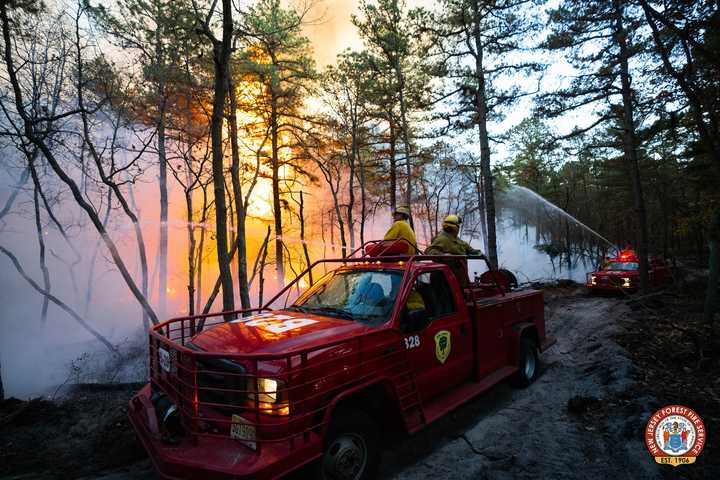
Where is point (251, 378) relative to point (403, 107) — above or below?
below

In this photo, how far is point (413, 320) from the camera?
3947 mm

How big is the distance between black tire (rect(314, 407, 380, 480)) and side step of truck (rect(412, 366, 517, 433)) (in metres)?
0.51

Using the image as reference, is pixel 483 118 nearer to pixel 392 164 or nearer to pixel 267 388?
pixel 392 164

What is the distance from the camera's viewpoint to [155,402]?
3.60 meters

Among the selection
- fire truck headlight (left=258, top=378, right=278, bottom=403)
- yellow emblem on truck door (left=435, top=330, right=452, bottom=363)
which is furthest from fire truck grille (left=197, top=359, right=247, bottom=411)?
yellow emblem on truck door (left=435, top=330, right=452, bottom=363)

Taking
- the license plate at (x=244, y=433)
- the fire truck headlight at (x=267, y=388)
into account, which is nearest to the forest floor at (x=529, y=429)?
the license plate at (x=244, y=433)

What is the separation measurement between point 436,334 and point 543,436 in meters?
1.81

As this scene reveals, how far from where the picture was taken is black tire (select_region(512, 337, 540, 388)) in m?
6.10

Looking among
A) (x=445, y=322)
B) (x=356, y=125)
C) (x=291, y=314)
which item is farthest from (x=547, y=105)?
(x=291, y=314)

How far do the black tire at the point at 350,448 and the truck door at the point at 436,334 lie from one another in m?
0.89

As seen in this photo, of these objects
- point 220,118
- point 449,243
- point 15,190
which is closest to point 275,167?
point 220,118

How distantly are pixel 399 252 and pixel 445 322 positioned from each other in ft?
4.40

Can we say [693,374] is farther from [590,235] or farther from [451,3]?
[590,235]

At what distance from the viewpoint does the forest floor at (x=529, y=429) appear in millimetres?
3816
